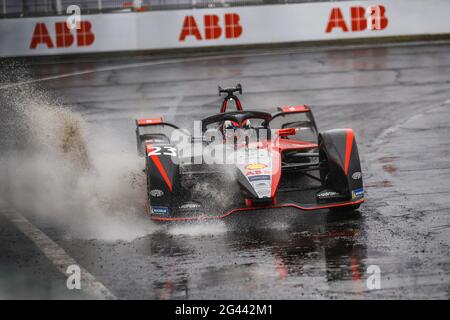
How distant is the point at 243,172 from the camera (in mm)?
10047

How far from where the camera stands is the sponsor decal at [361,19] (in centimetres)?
2834

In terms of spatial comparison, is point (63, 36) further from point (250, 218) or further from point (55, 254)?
point (55, 254)

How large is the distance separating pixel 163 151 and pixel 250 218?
135 cm

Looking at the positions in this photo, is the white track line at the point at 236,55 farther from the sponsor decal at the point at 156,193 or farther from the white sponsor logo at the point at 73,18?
the sponsor decal at the point at 156,193

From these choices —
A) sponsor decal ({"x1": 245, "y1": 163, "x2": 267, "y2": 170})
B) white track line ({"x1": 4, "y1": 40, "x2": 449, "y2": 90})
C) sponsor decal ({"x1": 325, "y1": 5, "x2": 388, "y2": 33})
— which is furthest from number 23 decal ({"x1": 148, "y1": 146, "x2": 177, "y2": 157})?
sponsor decal ({"x1": 325, "y1": 5, "x2": 388, "y2": 33})

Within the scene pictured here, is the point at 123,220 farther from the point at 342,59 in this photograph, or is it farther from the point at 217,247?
the point at 342,59

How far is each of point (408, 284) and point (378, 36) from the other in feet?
72.3

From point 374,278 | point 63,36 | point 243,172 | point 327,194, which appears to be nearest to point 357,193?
point 327,194

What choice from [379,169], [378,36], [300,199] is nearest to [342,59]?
[378,36]

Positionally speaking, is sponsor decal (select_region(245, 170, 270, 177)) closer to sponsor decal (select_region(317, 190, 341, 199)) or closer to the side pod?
sponsor decal (select_region(317, 190, 341, 199))

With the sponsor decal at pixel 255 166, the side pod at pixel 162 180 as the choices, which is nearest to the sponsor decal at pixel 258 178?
the sponsor decal at pixel 255 166

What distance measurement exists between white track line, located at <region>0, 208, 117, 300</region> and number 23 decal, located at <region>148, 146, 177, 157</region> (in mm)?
1629

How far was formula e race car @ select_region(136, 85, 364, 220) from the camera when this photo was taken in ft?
32.4

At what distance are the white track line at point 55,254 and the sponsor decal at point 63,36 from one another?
17.9 m
